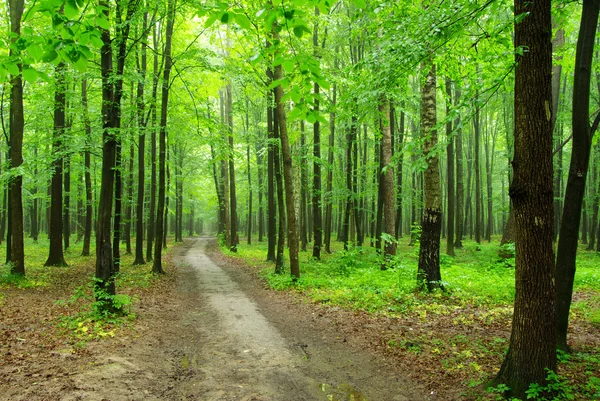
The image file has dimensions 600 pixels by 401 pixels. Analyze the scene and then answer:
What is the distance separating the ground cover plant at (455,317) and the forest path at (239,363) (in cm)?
72

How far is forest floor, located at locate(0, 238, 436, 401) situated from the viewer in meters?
4.73

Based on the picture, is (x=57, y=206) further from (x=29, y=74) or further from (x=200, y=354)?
(x=29, y=74)

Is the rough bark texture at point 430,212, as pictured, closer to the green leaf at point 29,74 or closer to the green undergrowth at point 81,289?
the green undergrowth at point 81,289

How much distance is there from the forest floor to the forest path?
0.02 m

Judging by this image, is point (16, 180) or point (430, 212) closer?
point (430, 212)

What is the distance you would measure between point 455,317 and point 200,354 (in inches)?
207

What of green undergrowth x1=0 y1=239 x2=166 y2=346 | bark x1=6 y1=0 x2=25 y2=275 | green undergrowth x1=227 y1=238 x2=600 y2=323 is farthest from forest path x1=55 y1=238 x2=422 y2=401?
bark x1=6 y1=0 x2=25 y2=275

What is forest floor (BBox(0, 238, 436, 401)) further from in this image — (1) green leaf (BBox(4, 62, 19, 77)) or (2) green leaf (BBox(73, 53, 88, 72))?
(2) green leaf (BBox(73, 53, 88, 72))

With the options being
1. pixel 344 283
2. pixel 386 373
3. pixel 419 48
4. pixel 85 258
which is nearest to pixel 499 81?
pixel 419 48

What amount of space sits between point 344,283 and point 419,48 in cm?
801

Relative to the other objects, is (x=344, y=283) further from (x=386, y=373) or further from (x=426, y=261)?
(x=386, y=373)

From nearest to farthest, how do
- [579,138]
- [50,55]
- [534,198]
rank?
[50,55], [534,198], [579,138]

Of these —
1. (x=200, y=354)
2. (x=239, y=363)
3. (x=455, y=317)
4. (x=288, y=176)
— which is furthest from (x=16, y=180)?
(x=455, y=317)

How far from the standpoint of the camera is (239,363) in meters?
5.82
